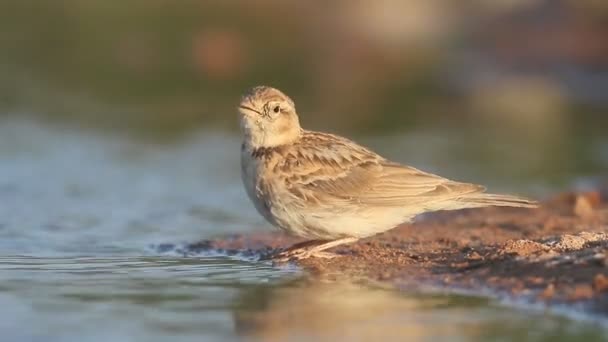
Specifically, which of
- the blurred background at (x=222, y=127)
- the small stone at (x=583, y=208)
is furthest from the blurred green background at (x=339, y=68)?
the small stone at (x=583, y=208)

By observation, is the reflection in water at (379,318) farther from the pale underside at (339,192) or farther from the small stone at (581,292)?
the pale underside at (339,192)

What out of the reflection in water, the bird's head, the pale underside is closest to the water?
the reflection in water

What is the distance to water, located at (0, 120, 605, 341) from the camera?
687 centimetres

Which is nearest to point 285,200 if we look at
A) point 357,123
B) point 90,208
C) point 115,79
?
point 90,208

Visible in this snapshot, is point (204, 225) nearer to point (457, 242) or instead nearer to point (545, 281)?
point (457, 242)

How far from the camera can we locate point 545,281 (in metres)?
7.89

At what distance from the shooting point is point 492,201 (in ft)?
30.8

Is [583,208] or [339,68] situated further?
[339,68]

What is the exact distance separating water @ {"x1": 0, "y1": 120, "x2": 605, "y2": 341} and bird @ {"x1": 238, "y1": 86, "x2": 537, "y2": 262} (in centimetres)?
47

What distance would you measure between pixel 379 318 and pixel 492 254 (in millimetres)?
1885

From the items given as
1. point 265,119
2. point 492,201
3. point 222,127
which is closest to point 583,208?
point 492,201

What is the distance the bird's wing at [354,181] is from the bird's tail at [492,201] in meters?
0.06

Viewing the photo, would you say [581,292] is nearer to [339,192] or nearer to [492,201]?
[492,201]

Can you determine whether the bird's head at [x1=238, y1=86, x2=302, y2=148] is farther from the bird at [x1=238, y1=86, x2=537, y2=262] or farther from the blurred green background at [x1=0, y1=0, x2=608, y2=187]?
the blurred green background at [x1=0, y1=0, x2=608, y2=187]
